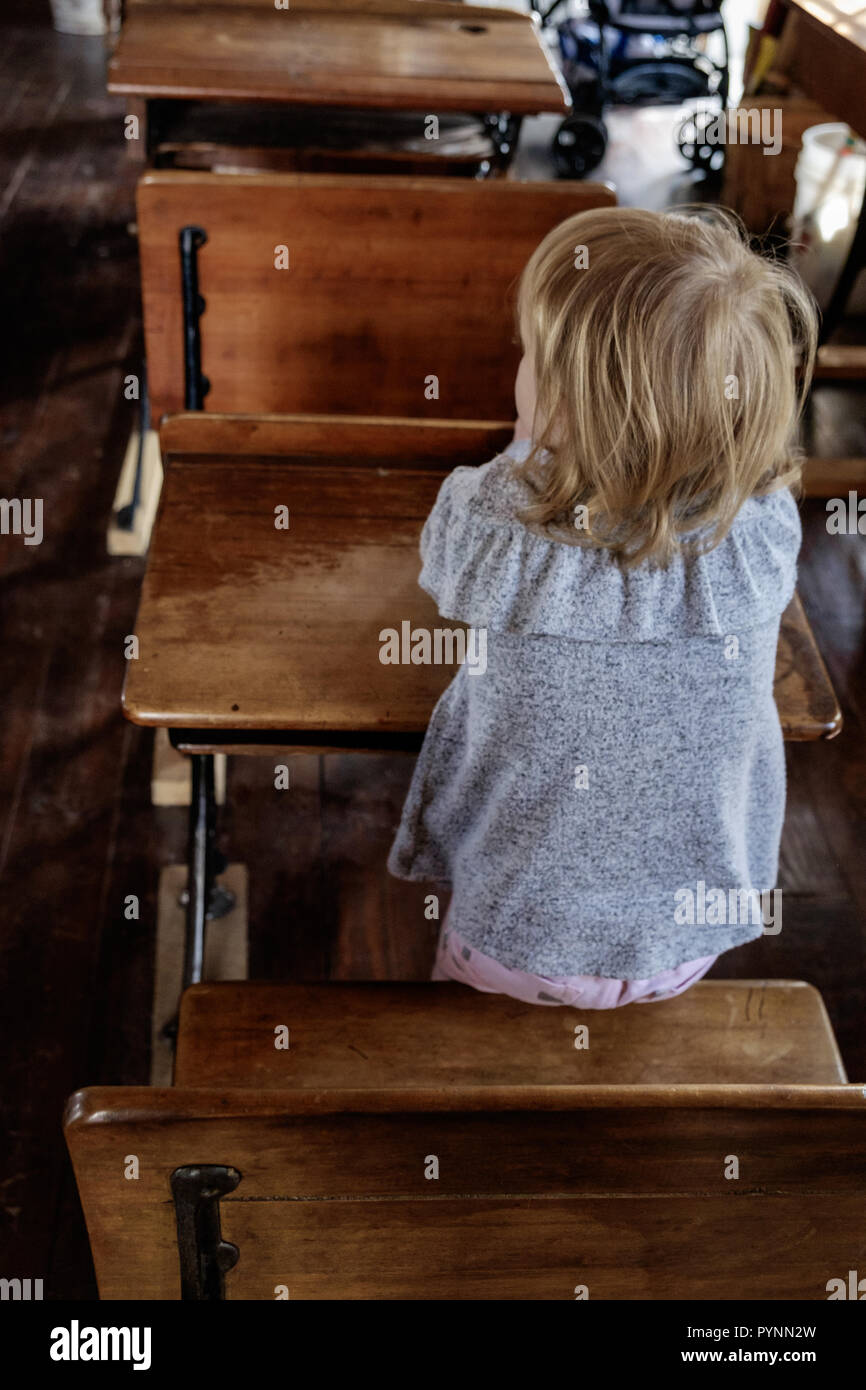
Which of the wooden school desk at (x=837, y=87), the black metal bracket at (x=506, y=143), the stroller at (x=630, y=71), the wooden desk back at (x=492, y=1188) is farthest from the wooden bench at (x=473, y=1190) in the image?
the stroller at (x=630, y=71)

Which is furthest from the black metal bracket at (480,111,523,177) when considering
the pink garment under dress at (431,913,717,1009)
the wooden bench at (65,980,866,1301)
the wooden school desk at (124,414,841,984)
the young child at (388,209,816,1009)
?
the wooden bench at (65,980,866,1301)

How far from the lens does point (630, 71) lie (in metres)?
4.16

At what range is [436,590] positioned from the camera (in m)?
1.08

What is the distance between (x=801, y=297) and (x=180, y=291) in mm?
1173

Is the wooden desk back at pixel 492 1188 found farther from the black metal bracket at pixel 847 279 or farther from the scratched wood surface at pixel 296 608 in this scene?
the black metal bracket at pixel 847 279

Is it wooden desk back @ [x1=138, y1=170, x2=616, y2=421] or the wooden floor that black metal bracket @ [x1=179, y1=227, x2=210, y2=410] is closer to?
wooden desk back @ [x1=138, y1=170, x2=616, y2=421]

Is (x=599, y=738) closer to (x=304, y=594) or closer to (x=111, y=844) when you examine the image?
(x=304, y=594)

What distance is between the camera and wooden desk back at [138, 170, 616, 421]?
175 centimetres

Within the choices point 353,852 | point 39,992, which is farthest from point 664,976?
point 39,992

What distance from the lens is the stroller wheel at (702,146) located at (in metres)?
4.23

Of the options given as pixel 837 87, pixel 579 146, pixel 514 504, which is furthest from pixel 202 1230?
pixel 579 146

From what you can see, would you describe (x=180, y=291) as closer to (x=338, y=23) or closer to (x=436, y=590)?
(x=436, y=590)

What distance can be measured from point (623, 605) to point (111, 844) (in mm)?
1268

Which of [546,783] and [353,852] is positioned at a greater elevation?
[546,783]
